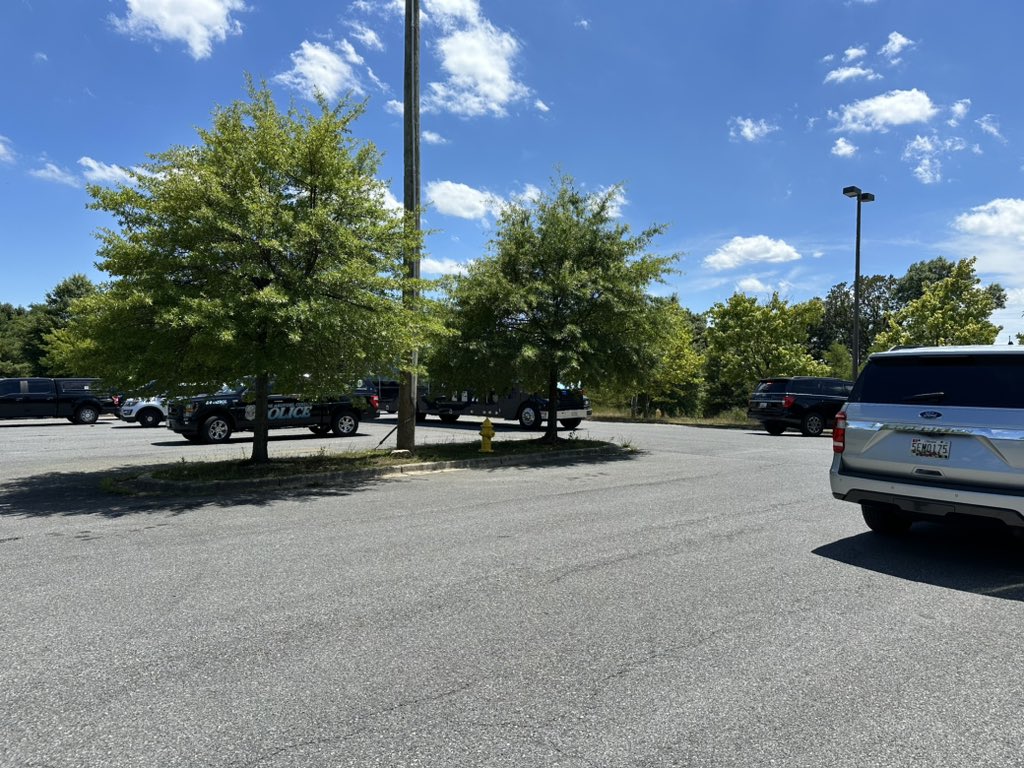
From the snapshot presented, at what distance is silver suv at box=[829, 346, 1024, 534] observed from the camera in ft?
18.1

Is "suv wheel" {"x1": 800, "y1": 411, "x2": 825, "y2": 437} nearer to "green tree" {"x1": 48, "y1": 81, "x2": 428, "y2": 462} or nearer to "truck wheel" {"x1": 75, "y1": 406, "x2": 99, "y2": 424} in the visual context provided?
"green tree" {"x1": 48, "y1": 81, "x2": 428, "y2": 462}

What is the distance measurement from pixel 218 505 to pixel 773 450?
41.9 feet

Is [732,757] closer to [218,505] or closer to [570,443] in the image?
[218,505]

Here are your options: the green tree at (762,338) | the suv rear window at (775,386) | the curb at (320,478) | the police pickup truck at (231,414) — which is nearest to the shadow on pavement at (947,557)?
the curb at (320,478)

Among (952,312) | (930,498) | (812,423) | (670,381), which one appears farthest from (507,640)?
(952,312)

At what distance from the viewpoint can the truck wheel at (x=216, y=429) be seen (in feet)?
59.6

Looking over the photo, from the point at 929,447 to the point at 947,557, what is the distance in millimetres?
1182

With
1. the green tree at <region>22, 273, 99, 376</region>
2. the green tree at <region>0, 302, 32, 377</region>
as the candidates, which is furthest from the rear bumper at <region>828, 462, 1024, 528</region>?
the green tree at <region>0, 302, 32, 377</region>

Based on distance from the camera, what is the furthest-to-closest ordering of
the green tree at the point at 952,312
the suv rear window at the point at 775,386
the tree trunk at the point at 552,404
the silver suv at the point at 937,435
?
the green tree at the point at 952,312
the suv rear window at the point at 775,386
the tree trunk at the point at 552,404
the silver suv at the point at 937,435

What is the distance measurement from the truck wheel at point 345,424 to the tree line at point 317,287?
5861 mm

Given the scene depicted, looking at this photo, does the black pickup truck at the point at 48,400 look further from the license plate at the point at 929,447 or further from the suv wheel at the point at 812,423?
the license plate at the point at 929,447

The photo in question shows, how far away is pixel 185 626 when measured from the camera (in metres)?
4.43

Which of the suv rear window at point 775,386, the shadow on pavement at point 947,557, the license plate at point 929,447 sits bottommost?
the shadow on pavement at point 947,557

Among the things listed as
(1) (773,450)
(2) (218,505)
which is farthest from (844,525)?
(1) (773,450)
